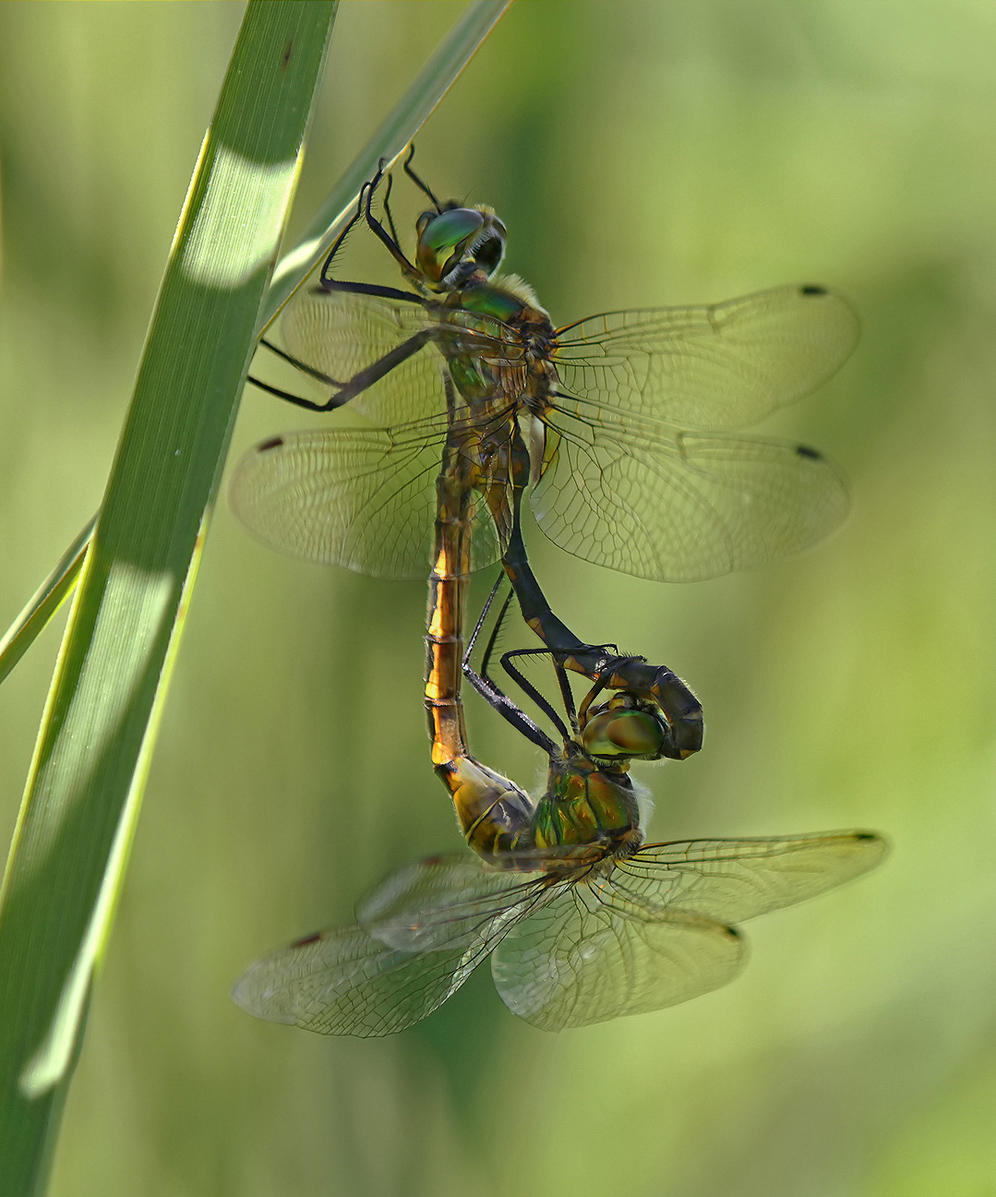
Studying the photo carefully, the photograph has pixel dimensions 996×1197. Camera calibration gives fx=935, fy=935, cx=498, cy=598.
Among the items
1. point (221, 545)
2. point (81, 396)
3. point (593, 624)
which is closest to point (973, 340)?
point (593, 624)

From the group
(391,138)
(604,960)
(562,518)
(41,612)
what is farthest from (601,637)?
(41,612)

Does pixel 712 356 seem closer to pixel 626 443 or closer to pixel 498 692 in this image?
pixel 626 443

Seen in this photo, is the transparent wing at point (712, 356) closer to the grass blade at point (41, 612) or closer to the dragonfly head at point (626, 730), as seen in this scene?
the dragonfly head at point (626, 730)

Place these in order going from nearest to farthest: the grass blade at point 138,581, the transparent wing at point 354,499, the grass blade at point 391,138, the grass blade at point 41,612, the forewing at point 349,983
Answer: the grass blade at point 138,581 < the grass blade at point 41,612 < the grass blade at point 391,138 < the forewing at point 349,983 < the transparent wing at point 354,499

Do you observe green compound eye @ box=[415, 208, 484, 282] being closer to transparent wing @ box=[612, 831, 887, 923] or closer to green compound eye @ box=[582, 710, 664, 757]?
green compound eye @ box=[582, 710, 664, 757]

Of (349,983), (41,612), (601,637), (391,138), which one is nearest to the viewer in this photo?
(41,612)

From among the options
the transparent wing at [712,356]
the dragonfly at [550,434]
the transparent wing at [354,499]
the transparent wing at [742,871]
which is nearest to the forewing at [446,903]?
the transparent wing at [742,871]

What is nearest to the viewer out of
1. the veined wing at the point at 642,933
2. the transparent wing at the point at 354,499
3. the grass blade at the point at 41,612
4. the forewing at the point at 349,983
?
the grass blade at the point at 41,612
